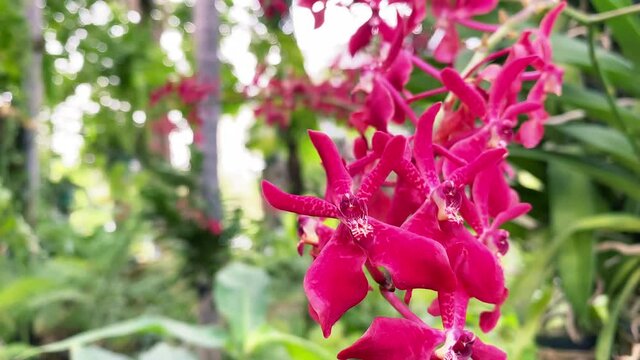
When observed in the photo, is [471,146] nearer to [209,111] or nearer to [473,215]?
[473,215]

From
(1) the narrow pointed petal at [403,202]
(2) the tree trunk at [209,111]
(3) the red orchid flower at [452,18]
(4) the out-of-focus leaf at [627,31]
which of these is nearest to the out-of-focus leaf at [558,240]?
(4) the out-of-focus leaf at [627,31]

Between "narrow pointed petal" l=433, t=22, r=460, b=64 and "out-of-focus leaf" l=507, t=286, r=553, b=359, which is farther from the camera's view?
"out-of-focus leaf" l=507, t=286, r=553, b=359

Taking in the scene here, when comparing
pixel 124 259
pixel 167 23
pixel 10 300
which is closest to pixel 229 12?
pixel 167 23

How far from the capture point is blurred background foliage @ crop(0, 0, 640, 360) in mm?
578

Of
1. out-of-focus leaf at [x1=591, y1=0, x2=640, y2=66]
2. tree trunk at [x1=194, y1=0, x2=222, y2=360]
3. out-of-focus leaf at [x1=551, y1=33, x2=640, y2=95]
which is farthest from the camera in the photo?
tree trunk at [x1=194, y1=0, x2=222, y2=360]

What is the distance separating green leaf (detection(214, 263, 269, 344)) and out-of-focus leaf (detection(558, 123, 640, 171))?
39 centimetres

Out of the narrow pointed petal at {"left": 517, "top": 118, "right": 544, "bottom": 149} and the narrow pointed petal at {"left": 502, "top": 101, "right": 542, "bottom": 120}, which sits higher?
the narrow pointed petal at {"left": 502, "top": 101, "right": 542, "bottom": 120}

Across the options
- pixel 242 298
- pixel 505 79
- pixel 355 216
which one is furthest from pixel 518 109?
pixel 242 298

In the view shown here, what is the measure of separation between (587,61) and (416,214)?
0.39 meters

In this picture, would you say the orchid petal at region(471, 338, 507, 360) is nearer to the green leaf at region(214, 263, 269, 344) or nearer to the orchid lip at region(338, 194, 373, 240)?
the orchid lip at region(338, 194, 373, 240)

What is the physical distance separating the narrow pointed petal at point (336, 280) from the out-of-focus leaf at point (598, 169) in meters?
0.44

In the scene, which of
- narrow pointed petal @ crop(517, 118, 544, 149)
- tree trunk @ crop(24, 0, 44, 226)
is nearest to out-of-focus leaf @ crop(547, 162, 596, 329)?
narrow pointed petal @ crop(517, 118, 544, 149)

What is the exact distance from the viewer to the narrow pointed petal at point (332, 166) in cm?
22

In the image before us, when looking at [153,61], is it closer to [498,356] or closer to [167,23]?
[167,23]
